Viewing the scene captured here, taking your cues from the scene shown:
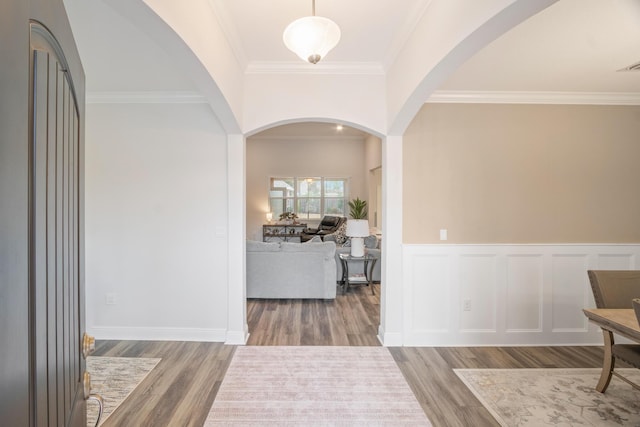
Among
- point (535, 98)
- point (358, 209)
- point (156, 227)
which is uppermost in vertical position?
point (535, 98)

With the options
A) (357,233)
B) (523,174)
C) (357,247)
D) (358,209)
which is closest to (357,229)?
(357,233)

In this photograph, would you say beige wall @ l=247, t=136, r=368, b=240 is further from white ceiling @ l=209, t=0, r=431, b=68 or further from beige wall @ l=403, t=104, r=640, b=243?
white ceiling @ l=209, t=0, r=431, b=68

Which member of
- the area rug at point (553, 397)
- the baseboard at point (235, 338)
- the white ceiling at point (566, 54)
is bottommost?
the area rug at point (553, 397)

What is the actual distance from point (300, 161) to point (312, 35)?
23.3ft

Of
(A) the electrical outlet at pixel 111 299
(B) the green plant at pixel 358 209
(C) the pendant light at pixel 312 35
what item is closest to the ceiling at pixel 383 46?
(C) the pendant light at pixel 312 35

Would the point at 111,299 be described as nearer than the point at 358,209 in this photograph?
Yes

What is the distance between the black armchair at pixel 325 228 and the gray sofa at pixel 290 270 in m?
3.34

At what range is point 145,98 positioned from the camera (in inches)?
135

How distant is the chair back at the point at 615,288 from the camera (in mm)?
2453

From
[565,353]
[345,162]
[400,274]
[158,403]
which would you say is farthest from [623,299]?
[345,162]

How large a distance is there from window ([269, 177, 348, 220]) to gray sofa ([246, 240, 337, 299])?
4.49 meters

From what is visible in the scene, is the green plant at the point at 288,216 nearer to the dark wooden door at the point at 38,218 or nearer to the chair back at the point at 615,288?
the chair back at the point at 615,288

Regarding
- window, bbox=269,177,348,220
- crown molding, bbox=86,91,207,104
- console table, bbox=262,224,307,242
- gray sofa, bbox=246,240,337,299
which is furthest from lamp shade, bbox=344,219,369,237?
window, bbox=269,177,348,220

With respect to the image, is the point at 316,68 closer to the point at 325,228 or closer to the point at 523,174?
the point at 523,174
